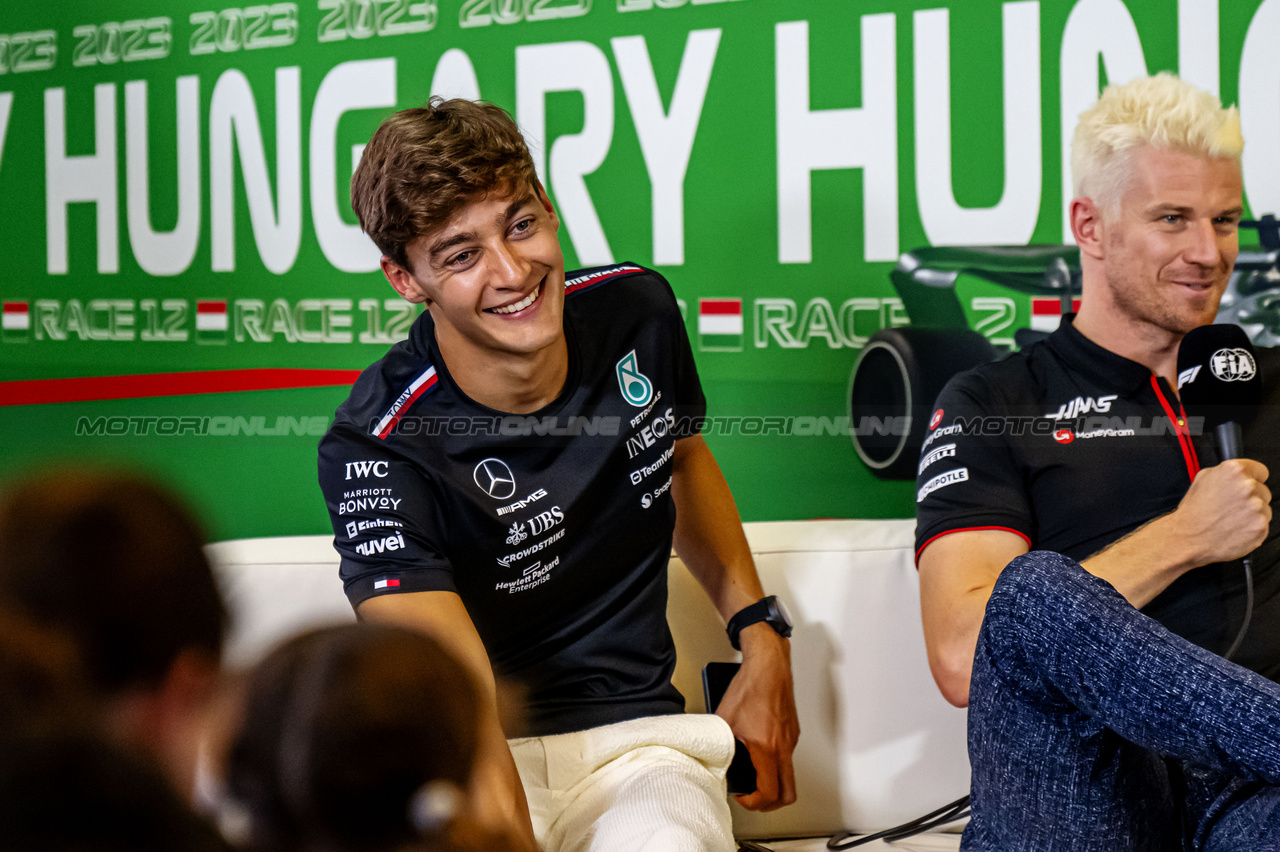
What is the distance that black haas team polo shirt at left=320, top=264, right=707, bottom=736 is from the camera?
4.37ft

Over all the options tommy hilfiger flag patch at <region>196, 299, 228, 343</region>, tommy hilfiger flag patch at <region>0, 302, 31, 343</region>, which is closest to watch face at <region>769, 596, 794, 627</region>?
tommy hilfiger flag patch at <region>196, 299, 228, 343</region>

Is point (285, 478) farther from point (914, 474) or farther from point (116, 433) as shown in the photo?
point (914, 474)

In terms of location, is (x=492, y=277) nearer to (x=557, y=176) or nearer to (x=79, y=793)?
(x=557, y=176)

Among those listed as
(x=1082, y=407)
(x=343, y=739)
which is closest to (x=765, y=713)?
(x=1082, y=407)

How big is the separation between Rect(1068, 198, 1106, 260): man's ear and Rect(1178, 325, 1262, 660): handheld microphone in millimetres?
184

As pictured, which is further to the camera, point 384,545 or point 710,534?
point 710,534

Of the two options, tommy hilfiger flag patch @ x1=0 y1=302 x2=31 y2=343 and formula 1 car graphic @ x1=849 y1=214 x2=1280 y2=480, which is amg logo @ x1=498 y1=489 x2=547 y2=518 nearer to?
formula 1 car graphic @ x1=849 y1=214 x2=1280 y2=480

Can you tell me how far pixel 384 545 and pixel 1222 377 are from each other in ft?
3.62

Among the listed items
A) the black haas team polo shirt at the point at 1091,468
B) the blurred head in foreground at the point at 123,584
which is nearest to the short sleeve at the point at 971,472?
the black haas team polo shirt at the point at 1091,468

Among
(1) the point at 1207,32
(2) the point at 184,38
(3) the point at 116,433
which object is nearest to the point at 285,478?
(3) the point at 116,433

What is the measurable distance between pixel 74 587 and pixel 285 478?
80.3 inches

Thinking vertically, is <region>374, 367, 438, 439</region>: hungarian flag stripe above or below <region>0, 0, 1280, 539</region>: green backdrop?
below

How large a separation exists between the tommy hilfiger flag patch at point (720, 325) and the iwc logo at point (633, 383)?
645 mm

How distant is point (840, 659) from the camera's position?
5.20 ft
